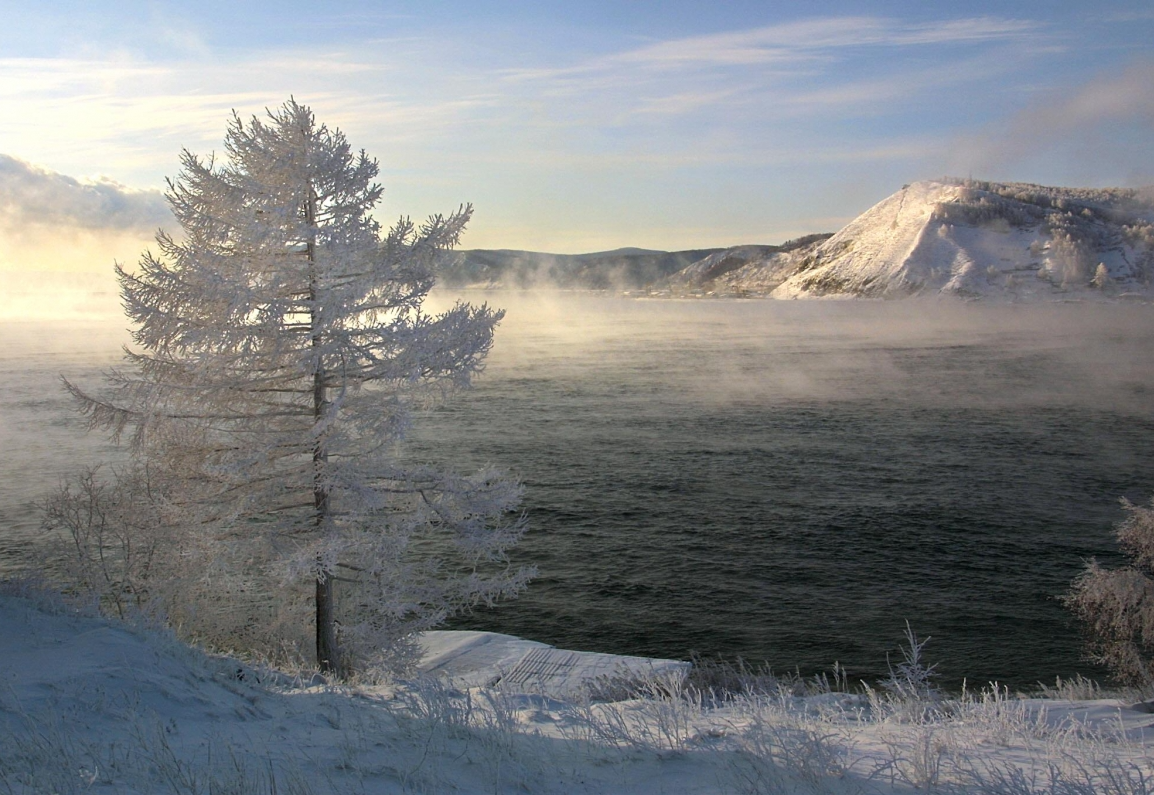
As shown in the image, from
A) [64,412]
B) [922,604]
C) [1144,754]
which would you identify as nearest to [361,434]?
[1144,754]

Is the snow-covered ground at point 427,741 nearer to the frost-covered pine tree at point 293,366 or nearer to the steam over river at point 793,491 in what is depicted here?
the frost-covered pine tree at point 293,366

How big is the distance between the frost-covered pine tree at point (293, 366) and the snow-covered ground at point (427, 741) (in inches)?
198

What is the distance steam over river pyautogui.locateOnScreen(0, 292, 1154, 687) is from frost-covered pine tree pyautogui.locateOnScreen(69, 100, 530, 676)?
5056 millimetres

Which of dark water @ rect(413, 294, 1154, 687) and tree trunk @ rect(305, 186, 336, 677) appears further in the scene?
dark water @ rect(413, 294, 1154, 687)

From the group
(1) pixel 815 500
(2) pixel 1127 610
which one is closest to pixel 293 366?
(2) pixel 1127 610

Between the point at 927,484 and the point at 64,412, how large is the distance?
55.2m

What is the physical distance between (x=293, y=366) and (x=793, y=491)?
29706 mm

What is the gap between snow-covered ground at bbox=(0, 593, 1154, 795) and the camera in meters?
5.18

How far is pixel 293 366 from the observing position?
44.0 feet

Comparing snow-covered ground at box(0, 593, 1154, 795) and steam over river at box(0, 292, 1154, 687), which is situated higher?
snow-covered ground at box(0, 593, 1154, 795)

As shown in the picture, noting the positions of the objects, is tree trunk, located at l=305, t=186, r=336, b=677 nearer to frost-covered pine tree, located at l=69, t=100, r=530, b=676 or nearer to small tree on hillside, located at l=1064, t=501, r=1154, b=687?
frost-covered pine tree, located at l=69, t=100, r=530, b=676

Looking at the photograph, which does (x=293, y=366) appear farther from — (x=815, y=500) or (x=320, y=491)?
(x=815, y=500)

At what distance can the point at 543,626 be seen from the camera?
76.9 ft

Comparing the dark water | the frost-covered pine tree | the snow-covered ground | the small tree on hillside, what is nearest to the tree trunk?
the frost-covered pine tree
